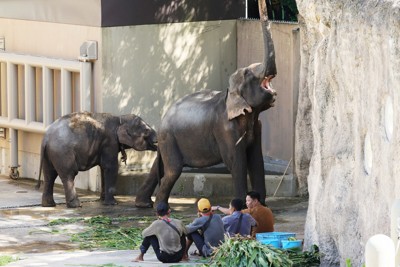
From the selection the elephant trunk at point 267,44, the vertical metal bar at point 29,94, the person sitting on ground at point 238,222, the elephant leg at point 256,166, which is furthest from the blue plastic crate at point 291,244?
the vertical metal bar at point 29,94

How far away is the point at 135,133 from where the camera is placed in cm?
1934

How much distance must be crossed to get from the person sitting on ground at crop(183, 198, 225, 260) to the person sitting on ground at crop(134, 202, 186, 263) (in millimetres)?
212

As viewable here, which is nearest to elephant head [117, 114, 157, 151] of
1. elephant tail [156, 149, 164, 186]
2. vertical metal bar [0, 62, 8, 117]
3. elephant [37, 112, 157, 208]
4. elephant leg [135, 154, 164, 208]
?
elephant [37, 112, 157, 208]

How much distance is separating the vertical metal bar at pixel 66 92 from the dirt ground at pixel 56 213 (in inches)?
49.2

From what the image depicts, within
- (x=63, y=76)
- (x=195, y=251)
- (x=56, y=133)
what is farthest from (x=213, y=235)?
(x=63, y=76)

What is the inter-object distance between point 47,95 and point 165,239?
292 inches

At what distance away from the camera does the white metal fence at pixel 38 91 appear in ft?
66.8

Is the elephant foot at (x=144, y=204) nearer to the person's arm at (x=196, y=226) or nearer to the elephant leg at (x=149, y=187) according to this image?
the elephant leg at (x=149, y=187)

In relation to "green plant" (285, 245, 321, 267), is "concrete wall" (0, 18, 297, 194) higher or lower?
higher

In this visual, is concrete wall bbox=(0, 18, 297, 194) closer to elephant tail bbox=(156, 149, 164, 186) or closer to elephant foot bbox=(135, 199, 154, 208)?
elephant foot bbox=(135, 199, 154, 208)

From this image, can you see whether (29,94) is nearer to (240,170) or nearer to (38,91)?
(38,91)

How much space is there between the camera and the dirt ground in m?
16.4

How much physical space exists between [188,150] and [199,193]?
162 cm

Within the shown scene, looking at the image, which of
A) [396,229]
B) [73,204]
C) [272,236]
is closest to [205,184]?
[73,204]
